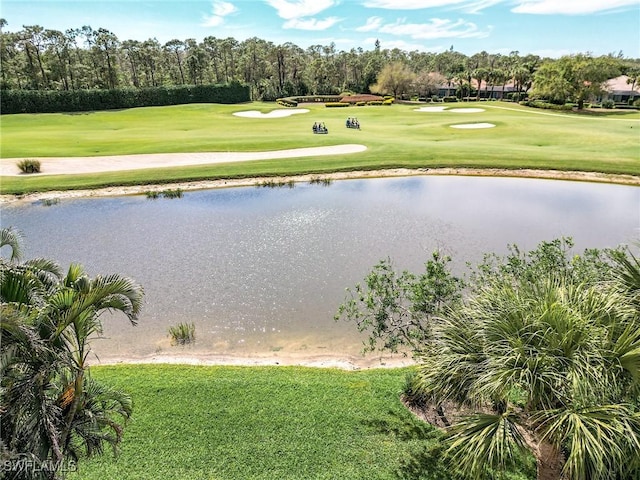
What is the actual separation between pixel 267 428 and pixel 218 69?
104 meters

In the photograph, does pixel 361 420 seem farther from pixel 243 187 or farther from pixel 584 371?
pixel 243 187

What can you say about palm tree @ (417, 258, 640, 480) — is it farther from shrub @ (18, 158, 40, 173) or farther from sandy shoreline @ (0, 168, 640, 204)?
shrub @ (18, 158, 40, 173)

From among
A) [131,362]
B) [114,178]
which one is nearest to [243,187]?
[114,178]

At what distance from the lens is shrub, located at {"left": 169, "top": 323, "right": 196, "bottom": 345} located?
10.9 m

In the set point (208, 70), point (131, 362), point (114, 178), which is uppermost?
point (208, 70)

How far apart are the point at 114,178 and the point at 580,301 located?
26.3 meters

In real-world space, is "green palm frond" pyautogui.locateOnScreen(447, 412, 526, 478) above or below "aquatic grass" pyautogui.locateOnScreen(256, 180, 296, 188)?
above

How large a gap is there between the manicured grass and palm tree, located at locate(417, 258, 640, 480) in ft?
7.44

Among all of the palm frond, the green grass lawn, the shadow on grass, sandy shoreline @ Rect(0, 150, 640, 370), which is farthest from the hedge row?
the shadow on grass

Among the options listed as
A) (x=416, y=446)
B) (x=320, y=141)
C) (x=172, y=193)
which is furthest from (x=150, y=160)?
(x=416, y=446)

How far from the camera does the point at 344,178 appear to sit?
88.1 ft

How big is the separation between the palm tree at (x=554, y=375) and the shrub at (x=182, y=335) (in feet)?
23.6

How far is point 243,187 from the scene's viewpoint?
997 inches

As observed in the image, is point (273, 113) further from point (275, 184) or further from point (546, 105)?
point (546, 105)
